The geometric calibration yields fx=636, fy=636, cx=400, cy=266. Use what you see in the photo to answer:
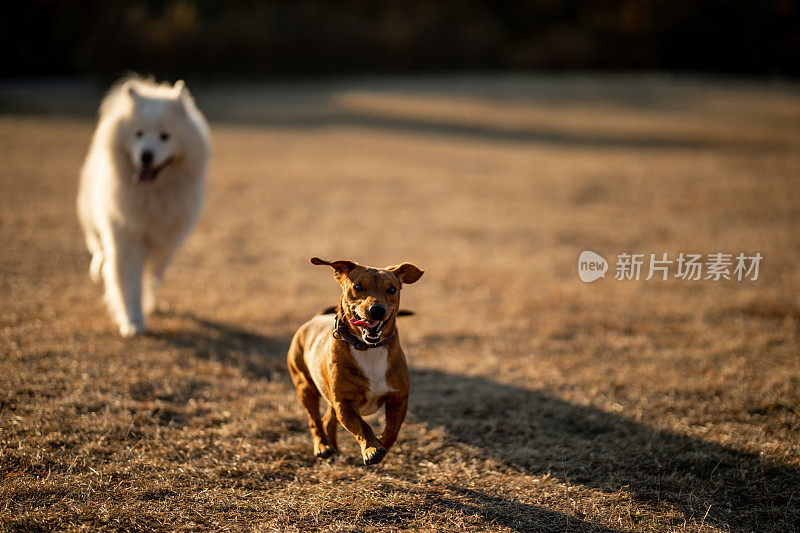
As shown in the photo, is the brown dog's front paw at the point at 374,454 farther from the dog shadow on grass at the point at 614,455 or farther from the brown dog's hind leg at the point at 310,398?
the dog shadow on grass at the point at 614,455

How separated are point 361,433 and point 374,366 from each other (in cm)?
26

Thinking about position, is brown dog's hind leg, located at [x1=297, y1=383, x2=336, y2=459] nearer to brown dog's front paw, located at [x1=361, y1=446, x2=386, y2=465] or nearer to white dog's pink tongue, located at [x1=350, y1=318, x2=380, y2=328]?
brown dog's front paw, located at [x1=361, y1=446, x2=386, y2=465]

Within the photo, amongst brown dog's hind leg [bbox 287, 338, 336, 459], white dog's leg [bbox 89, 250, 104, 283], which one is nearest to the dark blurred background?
white dog's leg [bbox 89, 250, 104, 283]

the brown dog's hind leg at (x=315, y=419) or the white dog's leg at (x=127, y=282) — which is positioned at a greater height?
the white dog's leg at (x=127, y=282)

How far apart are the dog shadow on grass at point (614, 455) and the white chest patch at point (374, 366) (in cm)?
92

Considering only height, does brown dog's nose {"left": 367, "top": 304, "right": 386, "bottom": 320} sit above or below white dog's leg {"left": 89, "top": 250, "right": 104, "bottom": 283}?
above

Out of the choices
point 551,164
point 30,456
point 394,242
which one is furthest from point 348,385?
point 551,164

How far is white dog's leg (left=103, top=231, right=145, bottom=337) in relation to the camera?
14.6ft

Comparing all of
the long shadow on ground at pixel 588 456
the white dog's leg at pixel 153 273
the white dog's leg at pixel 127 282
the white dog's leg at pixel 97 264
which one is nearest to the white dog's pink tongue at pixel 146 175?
the white dog's leg at pixel 127 282

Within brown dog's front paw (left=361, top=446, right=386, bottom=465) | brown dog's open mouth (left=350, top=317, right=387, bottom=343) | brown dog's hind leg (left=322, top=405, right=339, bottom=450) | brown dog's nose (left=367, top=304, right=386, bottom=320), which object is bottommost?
brown dog's hind leg (left=322, top=405, right=339, bottom=450)

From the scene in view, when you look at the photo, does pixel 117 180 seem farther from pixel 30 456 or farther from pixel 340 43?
pixel 340 43

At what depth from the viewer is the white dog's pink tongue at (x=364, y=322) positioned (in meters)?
2.37

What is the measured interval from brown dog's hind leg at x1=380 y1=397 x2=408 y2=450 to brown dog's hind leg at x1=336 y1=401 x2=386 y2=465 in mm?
78

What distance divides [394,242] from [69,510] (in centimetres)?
541
